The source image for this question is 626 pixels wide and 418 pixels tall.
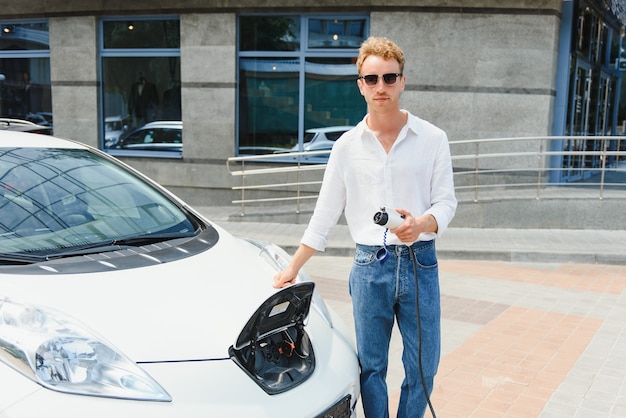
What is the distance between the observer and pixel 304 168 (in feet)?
33.4

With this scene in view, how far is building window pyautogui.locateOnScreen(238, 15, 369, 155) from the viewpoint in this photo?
446 inches

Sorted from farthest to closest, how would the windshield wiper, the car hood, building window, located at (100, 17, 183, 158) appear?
1. building window, located at (100, 17, 183, 158)
2. the windshield wiper
3. the car hood

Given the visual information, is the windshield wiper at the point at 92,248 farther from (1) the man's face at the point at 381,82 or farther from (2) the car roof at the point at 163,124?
(2) the car roof at the point at 163,124

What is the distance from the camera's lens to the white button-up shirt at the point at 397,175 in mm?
2816

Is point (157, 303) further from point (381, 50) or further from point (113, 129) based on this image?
point (113, 129)

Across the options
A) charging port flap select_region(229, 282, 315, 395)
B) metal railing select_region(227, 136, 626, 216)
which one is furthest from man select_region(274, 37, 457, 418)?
metal railing select_region(227, 136, 626, 216)

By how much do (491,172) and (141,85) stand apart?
708 cm

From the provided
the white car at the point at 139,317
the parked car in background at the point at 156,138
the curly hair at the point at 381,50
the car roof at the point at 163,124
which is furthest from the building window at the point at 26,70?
the curly hair at the point at 381,50

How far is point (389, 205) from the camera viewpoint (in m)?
2.83

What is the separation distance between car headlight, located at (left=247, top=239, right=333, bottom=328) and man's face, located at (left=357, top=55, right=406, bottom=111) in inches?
A: 36.7

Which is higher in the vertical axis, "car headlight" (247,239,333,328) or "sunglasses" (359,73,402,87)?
"sunglasses" (359,73,402,87)

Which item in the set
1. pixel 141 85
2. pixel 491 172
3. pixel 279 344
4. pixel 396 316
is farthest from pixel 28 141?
pixel 141 85

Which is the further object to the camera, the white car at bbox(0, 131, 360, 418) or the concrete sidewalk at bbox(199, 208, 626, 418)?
the concrete sidewalk at bbox(199, 208, 626, 418)

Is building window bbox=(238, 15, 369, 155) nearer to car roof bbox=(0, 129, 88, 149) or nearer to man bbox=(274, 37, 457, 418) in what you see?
car roof bbox=(0, 129, 88, 149)
